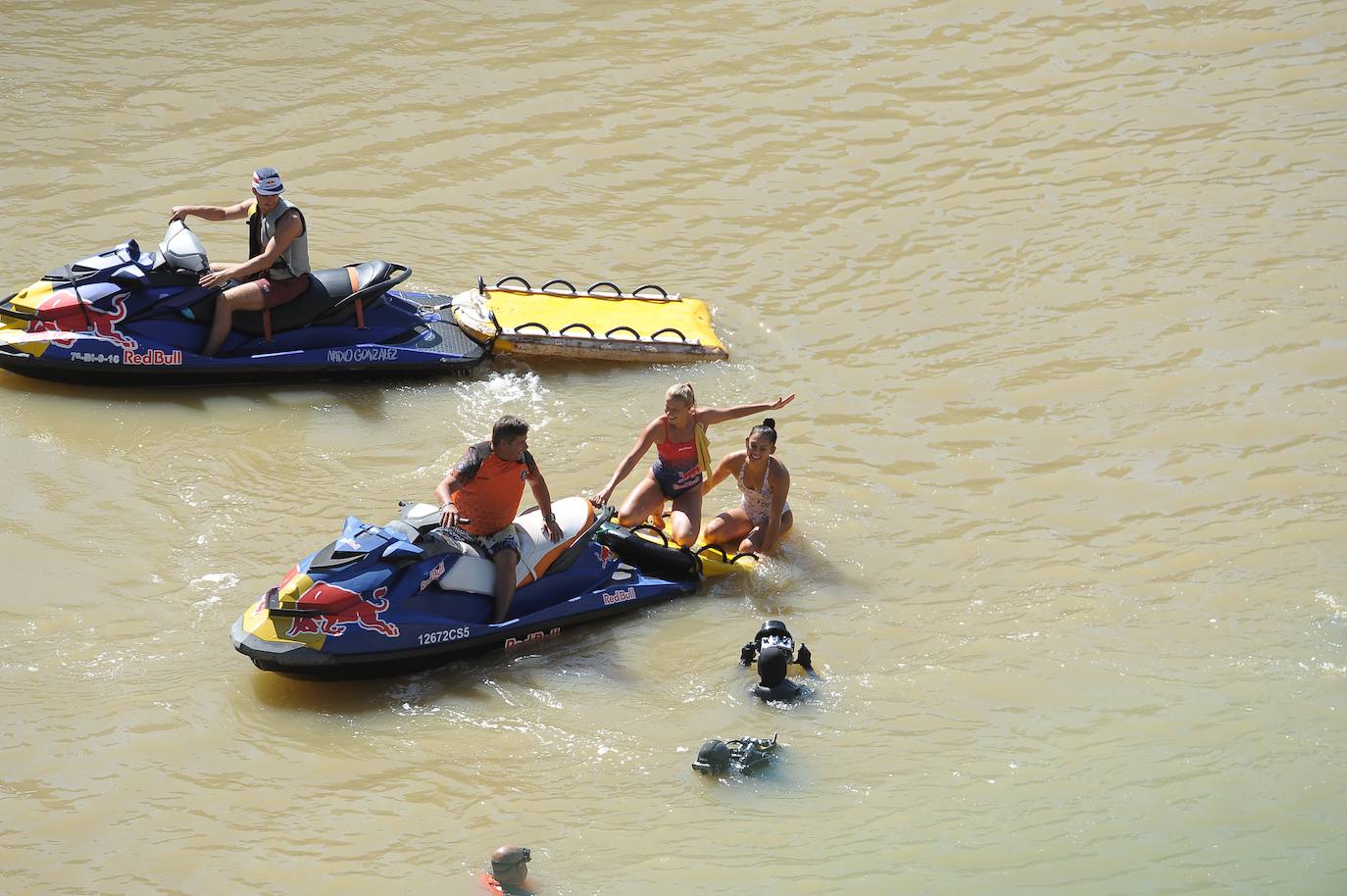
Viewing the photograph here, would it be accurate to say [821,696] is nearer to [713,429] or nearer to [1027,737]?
[1027,737]

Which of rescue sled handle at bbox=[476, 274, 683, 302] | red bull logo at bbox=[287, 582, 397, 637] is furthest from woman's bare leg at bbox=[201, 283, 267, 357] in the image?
red bull logo at bbox=[287, 582, 397, 637]

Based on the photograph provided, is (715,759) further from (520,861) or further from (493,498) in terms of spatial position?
(493,498)

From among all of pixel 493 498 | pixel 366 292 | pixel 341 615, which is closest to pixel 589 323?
pixel 366 292

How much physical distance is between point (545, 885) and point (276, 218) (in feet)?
21.2

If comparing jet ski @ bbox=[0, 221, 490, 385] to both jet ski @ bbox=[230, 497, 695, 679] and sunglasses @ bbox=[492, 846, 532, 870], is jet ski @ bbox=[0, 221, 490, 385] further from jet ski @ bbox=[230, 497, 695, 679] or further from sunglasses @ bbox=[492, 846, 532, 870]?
sunglasses @ bbox=[492, 846, 532, 870]

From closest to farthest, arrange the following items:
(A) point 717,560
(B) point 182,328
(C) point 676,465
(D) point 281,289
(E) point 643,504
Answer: (A) point 717,560
(C) point 676,465
(E) point 643,504
(B) point 182,328
(D) point 281,289

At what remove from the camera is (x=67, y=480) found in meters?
10.9

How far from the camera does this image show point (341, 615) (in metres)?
8.52

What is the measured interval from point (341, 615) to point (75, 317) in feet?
15.4

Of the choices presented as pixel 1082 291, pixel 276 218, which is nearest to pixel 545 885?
pixel 276 218

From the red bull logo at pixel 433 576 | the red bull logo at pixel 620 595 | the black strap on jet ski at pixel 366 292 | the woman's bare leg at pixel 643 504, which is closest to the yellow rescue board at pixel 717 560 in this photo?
the woman's bare leg at pixel 643 504

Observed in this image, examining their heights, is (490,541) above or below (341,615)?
above

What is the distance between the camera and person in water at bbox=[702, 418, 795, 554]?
10.1m

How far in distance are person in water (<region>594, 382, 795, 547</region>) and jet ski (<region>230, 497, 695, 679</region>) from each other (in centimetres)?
73
